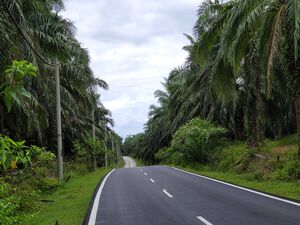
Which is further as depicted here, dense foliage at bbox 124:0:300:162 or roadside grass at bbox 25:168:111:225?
dense foliage at bbox 124:0:300:162

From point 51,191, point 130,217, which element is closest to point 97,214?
point 130,217

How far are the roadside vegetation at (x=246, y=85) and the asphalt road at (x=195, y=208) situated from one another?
1.86 m

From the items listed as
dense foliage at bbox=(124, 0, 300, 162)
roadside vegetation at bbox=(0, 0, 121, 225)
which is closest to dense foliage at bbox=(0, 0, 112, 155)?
roadside vegetation at bbox=(0, 0, 121, 225)

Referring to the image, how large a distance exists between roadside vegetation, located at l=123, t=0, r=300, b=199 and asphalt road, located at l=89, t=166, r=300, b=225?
1858mm

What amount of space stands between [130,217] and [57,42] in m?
9.56

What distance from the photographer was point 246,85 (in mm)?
25438

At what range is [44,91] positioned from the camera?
24828 millimetres

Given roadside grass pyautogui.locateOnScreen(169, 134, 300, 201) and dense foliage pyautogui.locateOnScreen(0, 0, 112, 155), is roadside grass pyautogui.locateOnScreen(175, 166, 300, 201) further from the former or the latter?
dense foliage pyautogui.locateOnScreen(0, 0, 112, 155)

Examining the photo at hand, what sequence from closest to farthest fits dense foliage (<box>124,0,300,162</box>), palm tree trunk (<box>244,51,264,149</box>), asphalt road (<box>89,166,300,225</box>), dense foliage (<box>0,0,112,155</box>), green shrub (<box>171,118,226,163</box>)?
dense foliage (<box>0,0,112,155</box>) < asphalt road (<box>89,166,300,225</box>) < dense foliage (<box>124,0,300,162</box>) < palm tree trunk (<box>244,51,264,149</box>) < green shrub (<box>171,118,226,163</box>)

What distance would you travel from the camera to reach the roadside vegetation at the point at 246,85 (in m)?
→ 17.4

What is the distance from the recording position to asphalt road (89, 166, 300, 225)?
10609mm

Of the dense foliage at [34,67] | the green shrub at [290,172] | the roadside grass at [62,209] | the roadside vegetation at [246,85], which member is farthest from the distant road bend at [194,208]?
the dense foliage at [34,67]

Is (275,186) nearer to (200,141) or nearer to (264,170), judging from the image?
(264,170)

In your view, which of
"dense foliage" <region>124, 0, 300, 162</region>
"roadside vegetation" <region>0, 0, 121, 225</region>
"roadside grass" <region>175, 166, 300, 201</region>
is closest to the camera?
"roadside vegetation" <region>0, 0, 121, 225</region>
